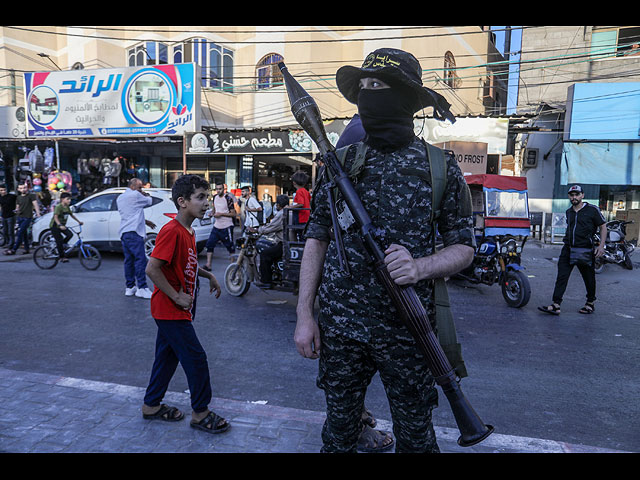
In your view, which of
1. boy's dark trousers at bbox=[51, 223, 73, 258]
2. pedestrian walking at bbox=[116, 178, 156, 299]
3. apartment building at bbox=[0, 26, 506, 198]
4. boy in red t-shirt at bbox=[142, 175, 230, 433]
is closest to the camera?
boy in red t-shirt at bbox=[142, 175, 230, 433]

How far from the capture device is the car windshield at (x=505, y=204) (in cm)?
855

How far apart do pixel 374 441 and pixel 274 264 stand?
12.7 feet

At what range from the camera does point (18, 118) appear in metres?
16.5

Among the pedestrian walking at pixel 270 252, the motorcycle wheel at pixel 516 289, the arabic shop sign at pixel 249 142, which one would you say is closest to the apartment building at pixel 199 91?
the arabic shop sign at pixel 249 142

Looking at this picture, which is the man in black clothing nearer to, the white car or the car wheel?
the white car

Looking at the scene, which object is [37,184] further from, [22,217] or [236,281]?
[236,281]

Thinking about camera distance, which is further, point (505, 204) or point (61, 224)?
point (61, 224)

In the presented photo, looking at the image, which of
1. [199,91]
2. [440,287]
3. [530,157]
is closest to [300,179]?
[440,287]

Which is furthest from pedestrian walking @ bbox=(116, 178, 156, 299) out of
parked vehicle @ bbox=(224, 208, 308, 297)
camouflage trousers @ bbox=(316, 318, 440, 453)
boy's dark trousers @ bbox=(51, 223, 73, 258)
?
camouflage trousers @ bbox=(316, 318, 440, 453)

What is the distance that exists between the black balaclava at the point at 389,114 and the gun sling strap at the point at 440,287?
0.10m

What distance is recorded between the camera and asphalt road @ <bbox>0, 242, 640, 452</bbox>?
3.35 meters

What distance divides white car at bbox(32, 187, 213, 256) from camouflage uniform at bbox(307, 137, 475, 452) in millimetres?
8688

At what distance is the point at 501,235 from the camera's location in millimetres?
7594

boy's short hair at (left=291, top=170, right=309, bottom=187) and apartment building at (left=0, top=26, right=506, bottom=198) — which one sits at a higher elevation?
apartment building at (left=0, top=26, right=506, bottom=198)
